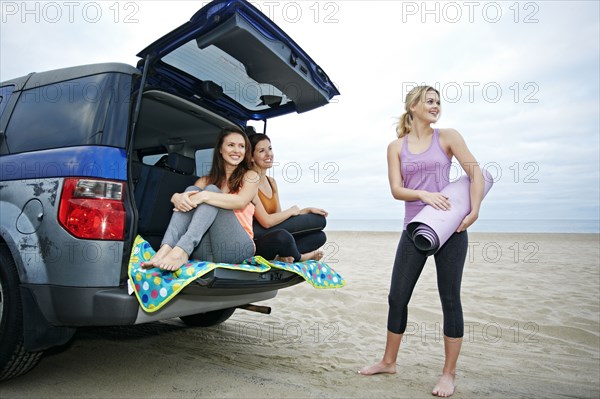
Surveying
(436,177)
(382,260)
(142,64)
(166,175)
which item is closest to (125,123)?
(142,64)

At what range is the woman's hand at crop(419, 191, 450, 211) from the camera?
2518mm

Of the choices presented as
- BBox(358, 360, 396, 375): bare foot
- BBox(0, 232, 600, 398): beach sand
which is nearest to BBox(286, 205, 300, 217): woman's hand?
BBox(0, 232, 600, 398): beach sand

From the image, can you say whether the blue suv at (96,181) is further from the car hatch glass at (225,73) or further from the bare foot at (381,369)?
the bare foot at (381,369)

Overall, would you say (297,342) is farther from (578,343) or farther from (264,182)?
(578,343)

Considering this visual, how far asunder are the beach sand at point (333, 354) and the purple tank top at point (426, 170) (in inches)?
46.3

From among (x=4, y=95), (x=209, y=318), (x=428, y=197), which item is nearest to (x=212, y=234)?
(x=428, y=197)

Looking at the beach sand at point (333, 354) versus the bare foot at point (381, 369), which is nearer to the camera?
the beach sand at point (333, 354)

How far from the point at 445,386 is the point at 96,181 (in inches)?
94.1

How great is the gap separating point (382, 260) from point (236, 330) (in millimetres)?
6141

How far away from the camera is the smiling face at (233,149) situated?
2.96 meters

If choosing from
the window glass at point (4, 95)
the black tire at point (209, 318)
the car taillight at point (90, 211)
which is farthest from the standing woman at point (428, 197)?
the window glass at point (4, 95)

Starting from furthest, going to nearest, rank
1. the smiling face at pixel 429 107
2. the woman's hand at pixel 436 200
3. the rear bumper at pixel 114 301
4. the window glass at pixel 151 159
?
1. the window glass at pixel 151 159
2. the smiling face at pixel 429 107
3. the woman's hand at pixel 436 200
4. the rear bumper at pixel 114 301

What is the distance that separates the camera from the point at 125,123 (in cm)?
245

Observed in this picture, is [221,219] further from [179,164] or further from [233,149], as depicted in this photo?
[179,164]
